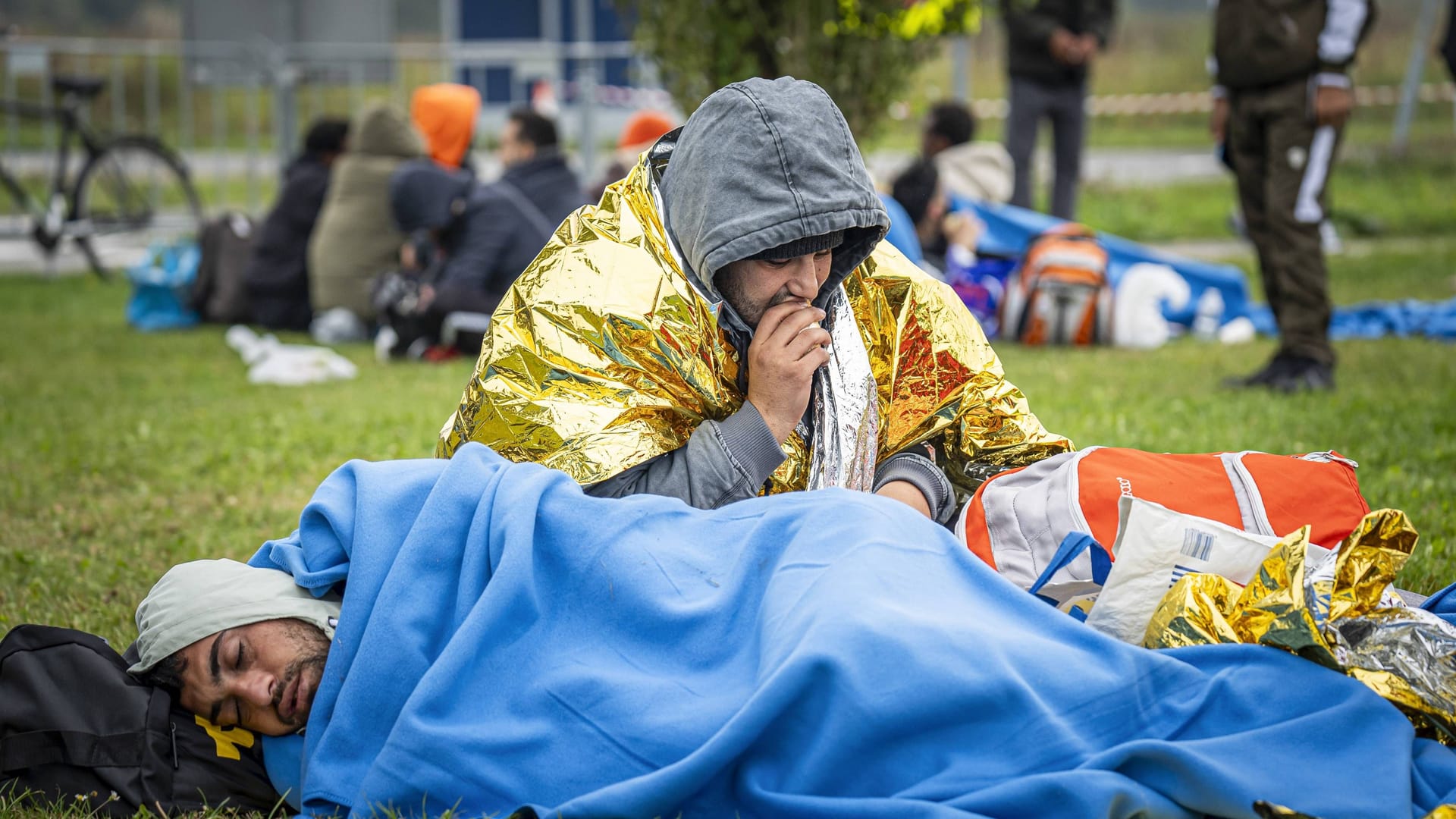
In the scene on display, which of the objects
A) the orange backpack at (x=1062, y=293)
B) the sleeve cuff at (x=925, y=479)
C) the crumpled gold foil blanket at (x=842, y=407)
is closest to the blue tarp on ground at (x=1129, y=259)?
the orange backpack at (x=1062, y=293)

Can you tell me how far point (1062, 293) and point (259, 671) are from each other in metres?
5.89

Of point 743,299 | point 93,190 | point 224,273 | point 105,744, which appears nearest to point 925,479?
point 743,299

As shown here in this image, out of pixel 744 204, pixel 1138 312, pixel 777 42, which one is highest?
pixel 777 42

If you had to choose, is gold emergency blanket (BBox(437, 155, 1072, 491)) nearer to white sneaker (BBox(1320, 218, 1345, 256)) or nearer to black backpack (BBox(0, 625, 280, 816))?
black backpack (BBox(0, 625, 280, 816))

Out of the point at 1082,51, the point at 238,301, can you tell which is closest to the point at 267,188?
the point at 238,301

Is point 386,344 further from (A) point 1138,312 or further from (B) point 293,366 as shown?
(A) point 1138,312

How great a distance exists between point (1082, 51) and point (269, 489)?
20.9 feet

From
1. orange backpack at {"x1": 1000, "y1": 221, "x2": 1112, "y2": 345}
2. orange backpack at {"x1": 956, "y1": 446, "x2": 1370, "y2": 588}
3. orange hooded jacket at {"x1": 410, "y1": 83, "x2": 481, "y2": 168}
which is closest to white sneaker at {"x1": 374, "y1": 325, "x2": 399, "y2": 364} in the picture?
Result: orange hooded jacket at {"x1": 410, "y1": 83, "x2": 481, "y2": 168}

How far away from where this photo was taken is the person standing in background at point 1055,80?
8711 mm

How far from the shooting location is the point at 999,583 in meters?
2.06

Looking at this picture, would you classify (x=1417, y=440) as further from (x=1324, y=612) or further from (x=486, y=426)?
(x=486, y=426)

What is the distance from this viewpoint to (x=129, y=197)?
38.0ft

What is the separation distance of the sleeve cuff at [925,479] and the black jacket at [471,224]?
4826mm

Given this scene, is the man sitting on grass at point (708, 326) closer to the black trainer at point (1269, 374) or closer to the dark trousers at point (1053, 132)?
the black trainer at point (1269, 374)
